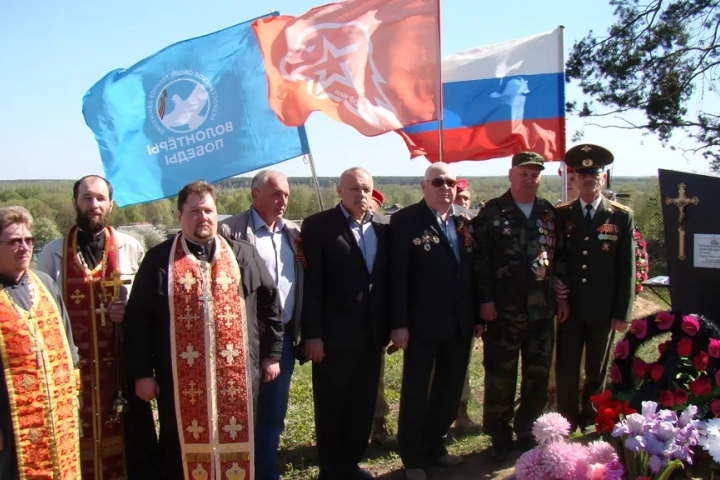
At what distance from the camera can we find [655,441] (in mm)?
2566

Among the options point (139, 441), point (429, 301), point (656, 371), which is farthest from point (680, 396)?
point (139, 441)

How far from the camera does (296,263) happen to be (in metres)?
3.88

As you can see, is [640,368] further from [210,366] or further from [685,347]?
[210,366]

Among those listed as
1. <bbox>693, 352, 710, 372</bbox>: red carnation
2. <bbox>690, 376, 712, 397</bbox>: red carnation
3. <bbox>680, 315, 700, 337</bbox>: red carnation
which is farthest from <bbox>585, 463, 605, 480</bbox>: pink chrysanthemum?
<bbox>680, 315, 700, 337</bbox>: red carnation

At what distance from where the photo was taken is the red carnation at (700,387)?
3.06m

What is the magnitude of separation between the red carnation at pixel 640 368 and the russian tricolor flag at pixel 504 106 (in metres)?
3.22

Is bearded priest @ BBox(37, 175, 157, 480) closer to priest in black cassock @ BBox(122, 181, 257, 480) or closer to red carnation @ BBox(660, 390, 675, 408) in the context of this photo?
priest in black cassock @ BBox(122, 181, 257, 480)

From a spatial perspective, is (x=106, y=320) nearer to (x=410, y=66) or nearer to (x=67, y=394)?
(x=67, y=394)

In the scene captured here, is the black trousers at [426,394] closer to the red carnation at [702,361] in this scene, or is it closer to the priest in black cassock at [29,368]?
the red carnation at [702,361]

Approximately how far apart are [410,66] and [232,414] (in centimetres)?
336

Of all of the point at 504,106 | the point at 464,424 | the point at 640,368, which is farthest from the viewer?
the point at 504,106

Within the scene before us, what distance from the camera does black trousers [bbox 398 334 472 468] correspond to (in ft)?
13.2

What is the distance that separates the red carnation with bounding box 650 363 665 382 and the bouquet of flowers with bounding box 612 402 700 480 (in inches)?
23.1

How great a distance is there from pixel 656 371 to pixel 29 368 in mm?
3032
